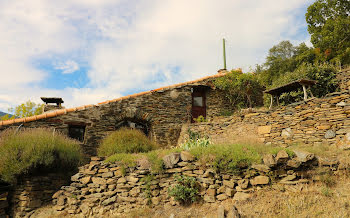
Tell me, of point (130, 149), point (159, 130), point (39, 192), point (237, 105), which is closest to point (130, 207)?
point (130, 149)

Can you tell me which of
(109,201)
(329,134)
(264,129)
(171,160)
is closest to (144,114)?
(171,160)

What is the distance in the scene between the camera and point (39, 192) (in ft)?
22.0

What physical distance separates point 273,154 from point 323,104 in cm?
291

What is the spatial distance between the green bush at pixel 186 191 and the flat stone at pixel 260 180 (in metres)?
1.34

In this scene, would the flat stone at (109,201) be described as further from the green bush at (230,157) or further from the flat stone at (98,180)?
the green bush at (230,157)

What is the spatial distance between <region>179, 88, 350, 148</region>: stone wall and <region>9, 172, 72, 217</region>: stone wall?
6.37 meters

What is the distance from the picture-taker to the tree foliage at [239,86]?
12461 mm

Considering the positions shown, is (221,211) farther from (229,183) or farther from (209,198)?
(229,183)

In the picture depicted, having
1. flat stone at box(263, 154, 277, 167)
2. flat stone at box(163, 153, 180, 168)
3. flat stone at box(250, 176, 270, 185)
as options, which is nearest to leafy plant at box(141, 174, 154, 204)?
flat stone at box(163, 153, 180, 168)

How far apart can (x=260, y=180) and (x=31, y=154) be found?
629 centimetres

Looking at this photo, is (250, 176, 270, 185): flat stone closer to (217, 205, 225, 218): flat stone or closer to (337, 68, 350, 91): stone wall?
(217, 205, 225, 218): flat stone

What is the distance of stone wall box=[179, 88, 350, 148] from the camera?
6.22 meters

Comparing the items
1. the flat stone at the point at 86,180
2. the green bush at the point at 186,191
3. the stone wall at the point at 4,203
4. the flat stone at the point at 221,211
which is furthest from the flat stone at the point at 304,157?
the stone wall at the point at 4,203

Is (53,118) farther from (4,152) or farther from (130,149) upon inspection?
(130,149)
